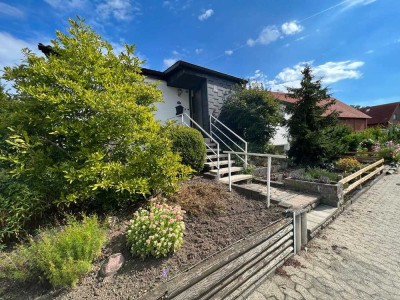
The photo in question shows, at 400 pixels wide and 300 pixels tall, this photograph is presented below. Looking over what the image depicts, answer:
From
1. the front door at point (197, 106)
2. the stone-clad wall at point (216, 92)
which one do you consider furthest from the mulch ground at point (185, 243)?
the front door at point (197, 106)

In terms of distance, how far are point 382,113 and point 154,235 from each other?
43.8 m

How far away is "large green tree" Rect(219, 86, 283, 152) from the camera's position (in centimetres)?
777

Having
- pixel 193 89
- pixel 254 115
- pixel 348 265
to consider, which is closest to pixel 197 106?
pixel 193 89

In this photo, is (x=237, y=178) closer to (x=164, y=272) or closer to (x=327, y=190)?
(x=327, y=190)

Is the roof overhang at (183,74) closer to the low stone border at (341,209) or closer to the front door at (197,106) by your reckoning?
the front door at (197,106)

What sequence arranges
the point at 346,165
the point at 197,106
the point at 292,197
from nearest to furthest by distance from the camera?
the point at 292,197
the point at 346,165
the point at 197,106

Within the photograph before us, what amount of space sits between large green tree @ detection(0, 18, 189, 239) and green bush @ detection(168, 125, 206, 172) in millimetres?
1750

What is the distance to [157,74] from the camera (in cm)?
749

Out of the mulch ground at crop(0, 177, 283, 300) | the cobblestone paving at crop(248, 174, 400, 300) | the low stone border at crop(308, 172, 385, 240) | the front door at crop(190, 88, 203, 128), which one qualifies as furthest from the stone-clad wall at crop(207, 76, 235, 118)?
the cobblestone paving at crop(248, 174, 400, 300)

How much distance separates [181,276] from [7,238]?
2.43 meters

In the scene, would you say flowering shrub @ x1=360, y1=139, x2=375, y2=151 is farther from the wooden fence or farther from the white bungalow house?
the white bungalow house

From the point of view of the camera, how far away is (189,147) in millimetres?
5156

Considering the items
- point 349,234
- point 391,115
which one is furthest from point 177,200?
point 391,115

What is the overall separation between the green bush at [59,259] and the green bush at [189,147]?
3.11 meters
